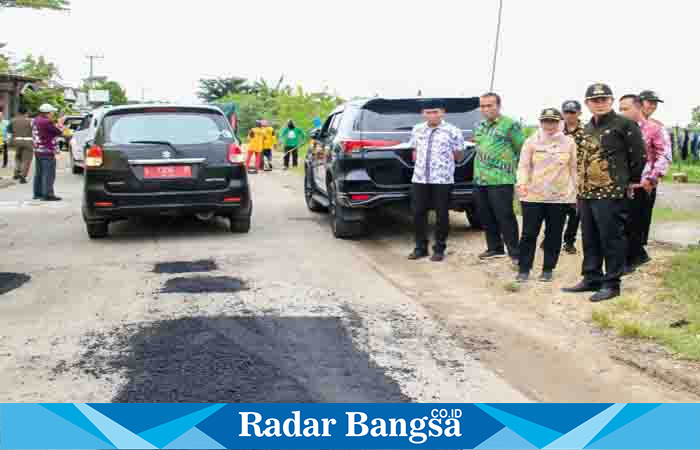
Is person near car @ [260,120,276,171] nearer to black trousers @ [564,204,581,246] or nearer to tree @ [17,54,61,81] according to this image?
black trousers @ [564,204,581,246]

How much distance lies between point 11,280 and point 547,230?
202 inches

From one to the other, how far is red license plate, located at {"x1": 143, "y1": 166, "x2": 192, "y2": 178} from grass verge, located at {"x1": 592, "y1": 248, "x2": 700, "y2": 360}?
5407 mm

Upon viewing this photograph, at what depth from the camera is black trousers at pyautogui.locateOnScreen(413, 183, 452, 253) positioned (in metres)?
9.31

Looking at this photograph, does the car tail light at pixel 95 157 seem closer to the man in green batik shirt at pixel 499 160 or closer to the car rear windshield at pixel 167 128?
the car rear windshield at pixel 167 128

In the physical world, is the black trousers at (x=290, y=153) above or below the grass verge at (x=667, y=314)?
below

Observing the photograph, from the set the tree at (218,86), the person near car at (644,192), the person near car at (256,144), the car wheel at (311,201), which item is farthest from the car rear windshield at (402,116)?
the tree at (218,86)

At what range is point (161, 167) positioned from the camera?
1023 cm

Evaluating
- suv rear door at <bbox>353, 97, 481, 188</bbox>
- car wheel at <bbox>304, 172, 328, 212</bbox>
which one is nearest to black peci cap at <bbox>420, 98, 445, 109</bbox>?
suv rear door at <bbox>353, 97, 481, 188</bbox>

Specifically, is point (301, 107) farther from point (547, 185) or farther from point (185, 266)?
point (547, 185)

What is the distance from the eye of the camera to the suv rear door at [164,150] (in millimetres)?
10188

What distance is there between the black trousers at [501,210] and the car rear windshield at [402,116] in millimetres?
1393

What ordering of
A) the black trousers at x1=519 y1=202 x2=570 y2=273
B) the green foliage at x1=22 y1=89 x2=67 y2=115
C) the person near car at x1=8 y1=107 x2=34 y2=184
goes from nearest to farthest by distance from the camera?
the black trousers at x1=519 y1=202 x2=570 y2=273
the person near car at x1=8 y1=107 x2=34 y2=184
the green foliage at x1=22 y1=89 x2=67 y2=115

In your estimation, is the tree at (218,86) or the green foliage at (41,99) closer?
the green foliage at (41,99)

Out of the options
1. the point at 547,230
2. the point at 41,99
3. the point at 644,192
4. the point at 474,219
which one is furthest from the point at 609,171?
the point at 41,99
